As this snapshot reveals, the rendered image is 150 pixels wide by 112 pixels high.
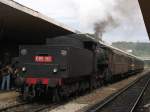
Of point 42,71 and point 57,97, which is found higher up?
point 42,71

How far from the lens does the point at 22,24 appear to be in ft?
64.0

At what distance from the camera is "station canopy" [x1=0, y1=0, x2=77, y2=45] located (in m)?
15.4

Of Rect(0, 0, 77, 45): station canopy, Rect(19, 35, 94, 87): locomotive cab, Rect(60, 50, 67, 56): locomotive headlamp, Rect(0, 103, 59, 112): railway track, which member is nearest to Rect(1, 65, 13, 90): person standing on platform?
Rect(0, 0, 77, 45): station canopy

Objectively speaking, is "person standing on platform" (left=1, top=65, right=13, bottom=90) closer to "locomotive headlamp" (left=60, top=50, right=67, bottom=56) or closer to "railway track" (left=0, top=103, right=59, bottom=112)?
"railway track" (left=0, top=103, right=59, bottom=112)

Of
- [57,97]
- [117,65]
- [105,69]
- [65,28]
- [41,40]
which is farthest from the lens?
[117,65]

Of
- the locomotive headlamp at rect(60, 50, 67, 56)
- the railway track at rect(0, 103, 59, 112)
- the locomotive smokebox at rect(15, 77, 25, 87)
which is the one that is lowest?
the railway track at rect(0, 103, 59, 112)

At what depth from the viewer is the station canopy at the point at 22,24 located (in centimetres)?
1541

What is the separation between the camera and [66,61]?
1500 cm

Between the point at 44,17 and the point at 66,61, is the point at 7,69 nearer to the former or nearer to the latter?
the point at 44,17

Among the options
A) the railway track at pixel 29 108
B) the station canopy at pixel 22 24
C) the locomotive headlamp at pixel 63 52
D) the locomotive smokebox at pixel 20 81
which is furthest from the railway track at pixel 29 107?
the station canopy at pixel 22 24

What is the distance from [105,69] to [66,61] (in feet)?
36.6

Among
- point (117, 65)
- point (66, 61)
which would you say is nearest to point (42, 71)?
point (66, 61)

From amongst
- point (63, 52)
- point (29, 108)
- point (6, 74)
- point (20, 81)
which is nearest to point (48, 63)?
point (63, 52)

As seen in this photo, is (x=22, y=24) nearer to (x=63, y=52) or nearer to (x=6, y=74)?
(x=6, y=74)
